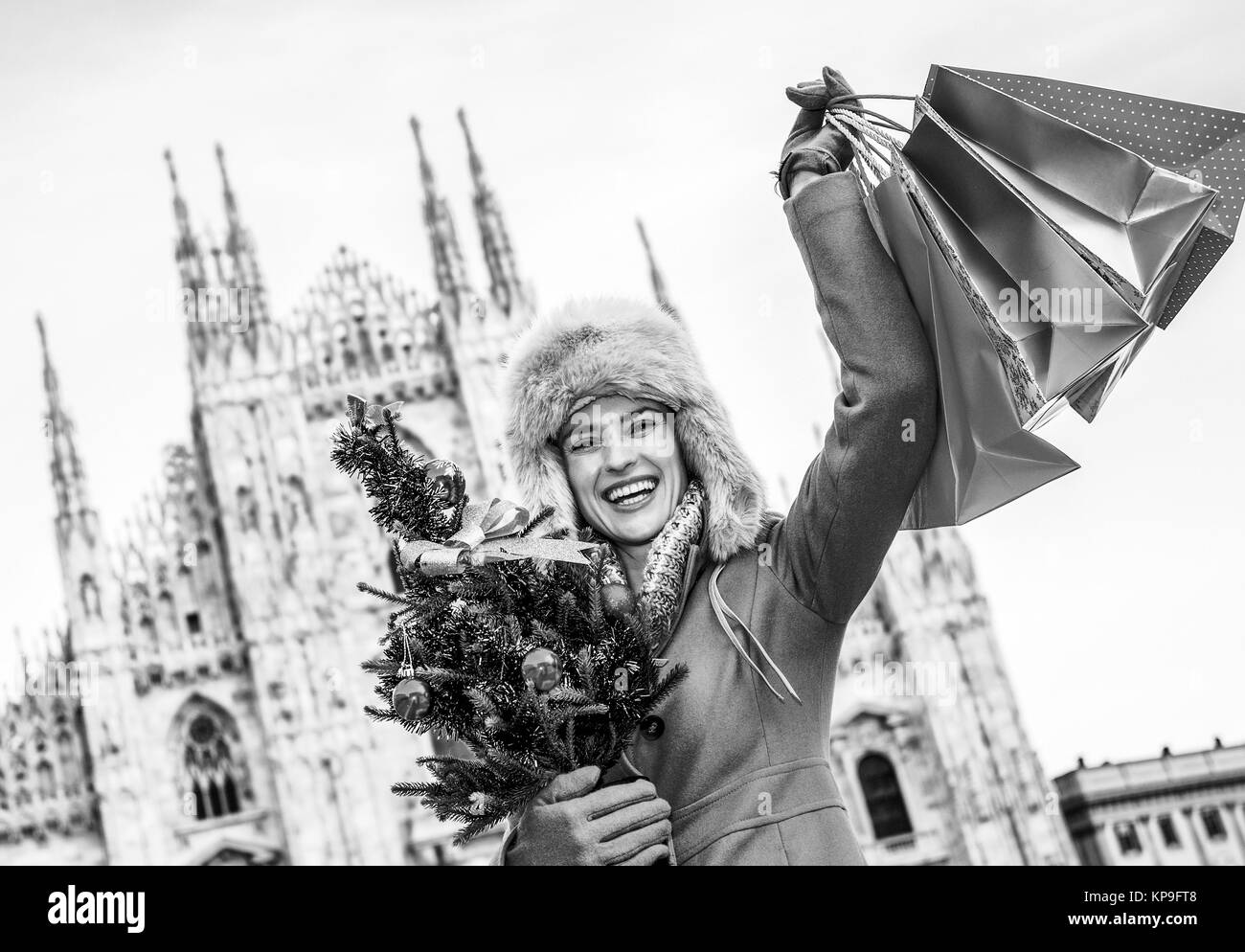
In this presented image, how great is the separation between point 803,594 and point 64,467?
16.9m

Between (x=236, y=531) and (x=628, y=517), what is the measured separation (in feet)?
52.8

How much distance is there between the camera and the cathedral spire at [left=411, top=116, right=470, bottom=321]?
770 inches

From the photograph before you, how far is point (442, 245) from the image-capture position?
19781 millimetres

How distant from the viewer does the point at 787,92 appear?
2.50m

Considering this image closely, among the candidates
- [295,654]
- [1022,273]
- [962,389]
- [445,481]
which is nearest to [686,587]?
[445,481]

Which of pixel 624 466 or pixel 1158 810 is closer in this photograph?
pixel 624 466

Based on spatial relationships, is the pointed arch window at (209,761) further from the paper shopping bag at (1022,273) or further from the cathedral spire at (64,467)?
the paper shopping bag at (1022,273)

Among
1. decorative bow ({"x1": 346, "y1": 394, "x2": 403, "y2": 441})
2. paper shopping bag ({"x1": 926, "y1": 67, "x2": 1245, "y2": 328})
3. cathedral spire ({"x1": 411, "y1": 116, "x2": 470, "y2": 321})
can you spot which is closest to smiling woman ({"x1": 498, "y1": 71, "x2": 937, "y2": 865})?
paper shopping bag ({"x1": 926, "y1": 67, "x2": 1245, "y2": 328})

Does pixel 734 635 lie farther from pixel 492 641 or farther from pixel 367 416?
pixel 367 416

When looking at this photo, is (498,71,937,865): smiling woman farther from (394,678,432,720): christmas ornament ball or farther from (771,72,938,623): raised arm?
(394,678,432,720): christmas ornament ball

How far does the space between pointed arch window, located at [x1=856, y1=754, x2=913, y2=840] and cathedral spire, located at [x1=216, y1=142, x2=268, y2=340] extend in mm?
9161

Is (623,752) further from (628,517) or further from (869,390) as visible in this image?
(869,390)
